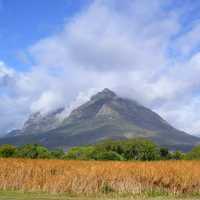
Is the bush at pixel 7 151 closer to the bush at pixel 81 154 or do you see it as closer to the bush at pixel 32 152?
the bush at pixel 32 152

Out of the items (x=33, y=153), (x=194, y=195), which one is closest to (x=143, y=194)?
(x=194, y=195)

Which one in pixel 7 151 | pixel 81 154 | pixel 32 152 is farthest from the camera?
pixel 81 154

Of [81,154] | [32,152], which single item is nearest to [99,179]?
[32,152]

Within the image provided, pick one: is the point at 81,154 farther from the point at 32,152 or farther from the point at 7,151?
the point at 7,151

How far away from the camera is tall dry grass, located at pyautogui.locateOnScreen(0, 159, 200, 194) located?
24.3 m

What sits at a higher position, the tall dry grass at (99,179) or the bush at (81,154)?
the bush at (81,154)

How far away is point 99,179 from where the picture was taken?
25.4m

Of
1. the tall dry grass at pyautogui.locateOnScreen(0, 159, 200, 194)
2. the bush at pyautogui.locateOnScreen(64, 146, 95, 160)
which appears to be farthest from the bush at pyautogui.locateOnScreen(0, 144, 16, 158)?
the tall dry grass at pyautogui.locateOnScreen(0, 159, 200, 194)

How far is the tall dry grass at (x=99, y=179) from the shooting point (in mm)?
24312

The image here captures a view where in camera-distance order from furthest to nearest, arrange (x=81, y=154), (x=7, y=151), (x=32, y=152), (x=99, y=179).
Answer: (x=81, y=154)
(x=7, y=151)
(x=32, y=152)
(x=99, y=179)

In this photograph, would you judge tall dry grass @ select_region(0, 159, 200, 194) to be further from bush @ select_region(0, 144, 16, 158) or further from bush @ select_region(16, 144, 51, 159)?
bush @ select_region(0, 144, 16, 158)

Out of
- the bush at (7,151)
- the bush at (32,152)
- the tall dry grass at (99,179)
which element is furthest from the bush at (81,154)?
the tall dry grass at (99,179)

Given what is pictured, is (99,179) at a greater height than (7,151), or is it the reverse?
(7,151)

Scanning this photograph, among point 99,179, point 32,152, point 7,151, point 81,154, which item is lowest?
point 99,179
